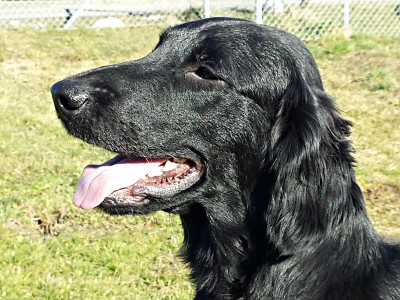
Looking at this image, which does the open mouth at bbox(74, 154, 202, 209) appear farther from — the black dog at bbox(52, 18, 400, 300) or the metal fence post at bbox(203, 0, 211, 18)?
the metal fence post at bbox(203, 0, 211, 18)

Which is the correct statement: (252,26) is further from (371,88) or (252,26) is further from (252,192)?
(371,88)

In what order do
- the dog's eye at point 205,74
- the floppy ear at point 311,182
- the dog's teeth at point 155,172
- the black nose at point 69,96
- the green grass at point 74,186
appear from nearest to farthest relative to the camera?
1. the floppy ear at point 311,182
2. the black nose at point 69,96
3. the dog's eye at point 205,74
4. the dog's teeth at point 155,172
5. the green grass at point 74,186

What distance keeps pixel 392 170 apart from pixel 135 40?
662 centimetres

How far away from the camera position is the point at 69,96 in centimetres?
292

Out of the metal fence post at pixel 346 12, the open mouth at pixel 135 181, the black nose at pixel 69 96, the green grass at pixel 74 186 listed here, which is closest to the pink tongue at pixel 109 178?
the open mouth at pixel 135 181

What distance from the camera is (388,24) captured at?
48.2ft

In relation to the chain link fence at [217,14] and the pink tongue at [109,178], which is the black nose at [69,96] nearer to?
the pink tongue at [109,178]

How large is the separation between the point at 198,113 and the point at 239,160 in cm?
28

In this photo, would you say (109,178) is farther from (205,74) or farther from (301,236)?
(301,236)

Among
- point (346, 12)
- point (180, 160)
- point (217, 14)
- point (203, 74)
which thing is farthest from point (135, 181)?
point (346, 12)

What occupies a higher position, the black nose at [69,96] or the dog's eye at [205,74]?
the dog's eye at [205,74]

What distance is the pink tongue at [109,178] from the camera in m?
3.12

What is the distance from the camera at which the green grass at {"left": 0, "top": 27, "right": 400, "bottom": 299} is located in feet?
15.9

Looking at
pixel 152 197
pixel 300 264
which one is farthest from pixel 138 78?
pixel 300 264
